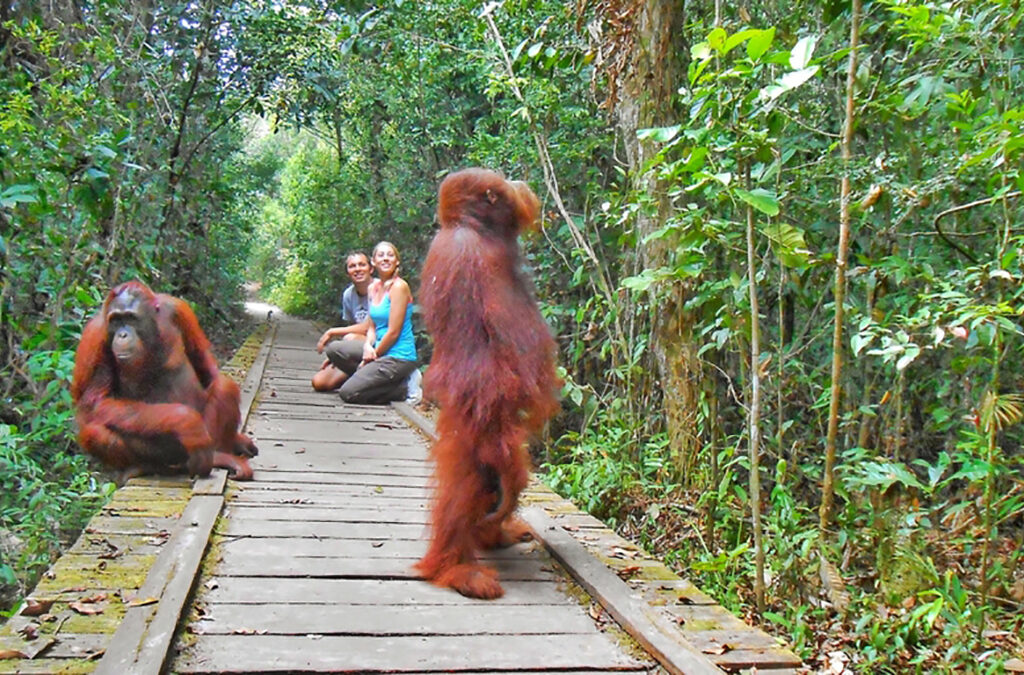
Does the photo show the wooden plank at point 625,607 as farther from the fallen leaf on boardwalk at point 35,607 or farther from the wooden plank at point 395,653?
the fallen leaf on boardwalk at point 35,607

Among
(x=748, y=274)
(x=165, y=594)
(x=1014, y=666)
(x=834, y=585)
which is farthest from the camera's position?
(x=748, y=274)

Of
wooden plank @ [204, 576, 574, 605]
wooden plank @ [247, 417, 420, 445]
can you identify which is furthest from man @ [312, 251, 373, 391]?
wooden plank @ [204, 576, 574, 605]

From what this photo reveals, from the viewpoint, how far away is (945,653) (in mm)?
3062

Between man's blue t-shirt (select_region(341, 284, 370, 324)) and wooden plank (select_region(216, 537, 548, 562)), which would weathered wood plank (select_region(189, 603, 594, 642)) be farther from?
man's blue t-shirt (select_region(341, 284, 370, 324))

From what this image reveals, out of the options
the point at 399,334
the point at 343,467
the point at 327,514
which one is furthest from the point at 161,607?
the point at 399,334

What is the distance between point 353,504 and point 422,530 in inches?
17.4

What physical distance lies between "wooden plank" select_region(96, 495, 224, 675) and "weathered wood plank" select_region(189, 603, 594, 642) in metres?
0.11

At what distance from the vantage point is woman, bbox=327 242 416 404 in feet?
21.4

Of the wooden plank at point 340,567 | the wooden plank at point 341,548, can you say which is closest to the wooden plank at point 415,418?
the wooden plank at point 341,548

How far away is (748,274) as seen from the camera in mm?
3588

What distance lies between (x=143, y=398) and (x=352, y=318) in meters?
3.58

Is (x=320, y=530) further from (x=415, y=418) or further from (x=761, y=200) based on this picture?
(x=415, y=418)

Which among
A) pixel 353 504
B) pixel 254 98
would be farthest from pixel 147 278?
pixel 353 504

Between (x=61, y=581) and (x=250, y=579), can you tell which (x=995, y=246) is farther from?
(x=61, y=581)
